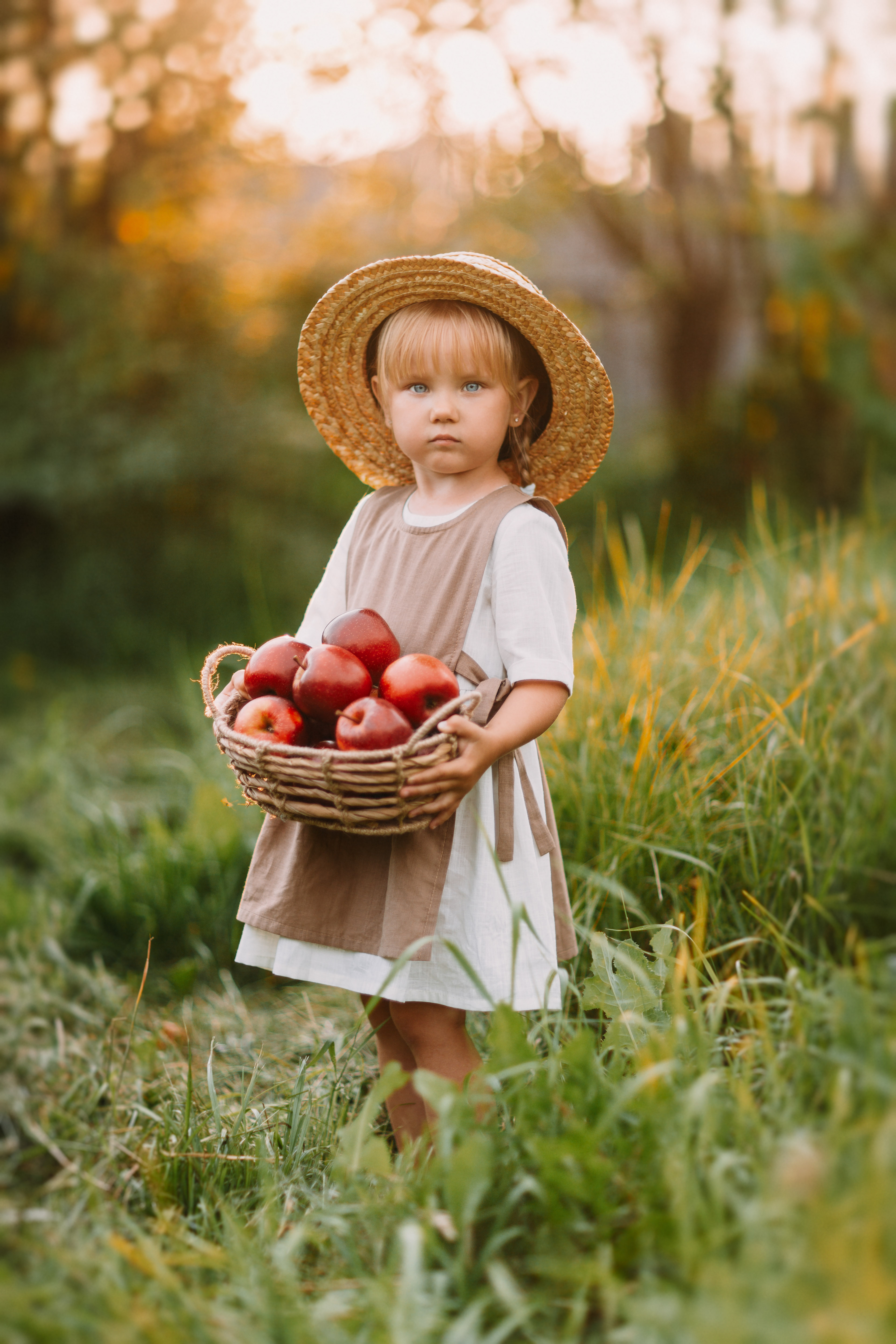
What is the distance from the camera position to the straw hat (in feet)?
6.27

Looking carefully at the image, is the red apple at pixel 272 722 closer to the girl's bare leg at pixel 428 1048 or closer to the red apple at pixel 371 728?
the red apple at pixel 371 728

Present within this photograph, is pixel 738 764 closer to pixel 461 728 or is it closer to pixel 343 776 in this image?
pixel 461 728

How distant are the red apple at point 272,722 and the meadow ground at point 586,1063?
55cm

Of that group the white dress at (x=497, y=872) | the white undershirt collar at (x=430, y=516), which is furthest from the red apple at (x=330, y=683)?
the white undershirt collar at (x=430, y=516)

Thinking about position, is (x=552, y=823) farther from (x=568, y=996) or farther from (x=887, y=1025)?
(x=887, y=1025)

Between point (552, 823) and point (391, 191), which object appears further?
point (391, 191)

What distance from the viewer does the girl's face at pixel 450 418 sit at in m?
1.89

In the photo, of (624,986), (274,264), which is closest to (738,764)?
(624,986)

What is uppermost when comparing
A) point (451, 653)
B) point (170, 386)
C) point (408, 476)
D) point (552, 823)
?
point (170, 386)

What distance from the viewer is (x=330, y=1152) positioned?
1.94 metres

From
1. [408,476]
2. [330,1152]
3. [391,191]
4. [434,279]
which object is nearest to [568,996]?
[330,1152]

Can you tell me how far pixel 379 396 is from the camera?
2.21 m

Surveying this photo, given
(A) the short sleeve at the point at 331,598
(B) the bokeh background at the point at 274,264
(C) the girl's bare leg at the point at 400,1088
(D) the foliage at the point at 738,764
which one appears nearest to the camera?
(C) the girl's bare leg at the point at 400,1088

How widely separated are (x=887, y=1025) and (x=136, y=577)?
5792 mm
